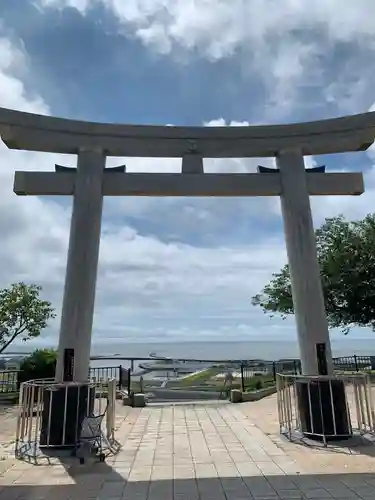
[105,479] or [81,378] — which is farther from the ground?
[81,378]

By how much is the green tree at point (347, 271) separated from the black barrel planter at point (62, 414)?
10695 millimetres

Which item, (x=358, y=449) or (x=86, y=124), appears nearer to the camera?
(x=358, y=449)

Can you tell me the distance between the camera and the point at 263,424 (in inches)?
275

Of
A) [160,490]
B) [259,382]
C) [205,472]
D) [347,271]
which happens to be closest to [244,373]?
[259,382]

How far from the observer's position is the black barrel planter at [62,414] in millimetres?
5234

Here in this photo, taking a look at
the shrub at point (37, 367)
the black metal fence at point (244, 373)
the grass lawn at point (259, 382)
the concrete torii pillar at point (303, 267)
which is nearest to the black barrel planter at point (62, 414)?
the concrete torii pillar at point (303, 267)

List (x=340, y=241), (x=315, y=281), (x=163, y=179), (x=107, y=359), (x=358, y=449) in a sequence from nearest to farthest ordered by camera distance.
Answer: (x=358, y=449), (x=315, y=281), (x=163, y=179), (x=107, y=359), (x=340, y=241)

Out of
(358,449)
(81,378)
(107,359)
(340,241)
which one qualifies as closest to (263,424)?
(358,449)

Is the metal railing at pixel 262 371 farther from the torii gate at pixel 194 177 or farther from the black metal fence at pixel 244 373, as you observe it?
the torii gate at pixel 194 177

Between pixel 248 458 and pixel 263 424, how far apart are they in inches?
88.6

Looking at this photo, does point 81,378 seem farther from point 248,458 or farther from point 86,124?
point 86,124

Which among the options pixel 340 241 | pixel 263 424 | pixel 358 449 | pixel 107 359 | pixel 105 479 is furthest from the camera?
pixel 340 241

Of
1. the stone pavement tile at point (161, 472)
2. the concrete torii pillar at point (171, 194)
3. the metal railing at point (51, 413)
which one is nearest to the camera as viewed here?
the stone pavement tile at point (161, 472)

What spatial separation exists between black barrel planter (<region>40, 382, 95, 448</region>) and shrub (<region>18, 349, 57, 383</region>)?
658 cm
